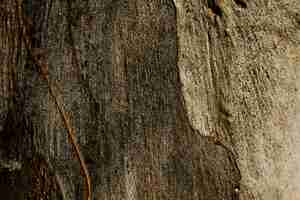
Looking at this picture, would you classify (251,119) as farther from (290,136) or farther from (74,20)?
(74,20)

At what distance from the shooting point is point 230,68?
1.25m

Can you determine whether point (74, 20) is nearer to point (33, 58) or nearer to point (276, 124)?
point (33, 58)

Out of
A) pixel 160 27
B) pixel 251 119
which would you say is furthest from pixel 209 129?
pixel 160 27

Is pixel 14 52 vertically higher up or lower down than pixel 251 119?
higher up

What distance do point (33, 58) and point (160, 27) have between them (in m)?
0.28

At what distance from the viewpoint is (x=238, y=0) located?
1.25 m

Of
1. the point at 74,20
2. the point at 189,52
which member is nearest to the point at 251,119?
the point at 189,52

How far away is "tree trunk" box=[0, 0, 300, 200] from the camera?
1.25m

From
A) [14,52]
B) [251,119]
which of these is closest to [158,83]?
[251,119]

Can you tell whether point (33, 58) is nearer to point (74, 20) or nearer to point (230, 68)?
point (74, 20)

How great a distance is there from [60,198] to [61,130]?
5.9 inches

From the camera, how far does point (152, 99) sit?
1.27 metres

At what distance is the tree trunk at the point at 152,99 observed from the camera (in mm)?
1252

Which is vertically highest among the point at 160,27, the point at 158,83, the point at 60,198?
the point at 160,27
